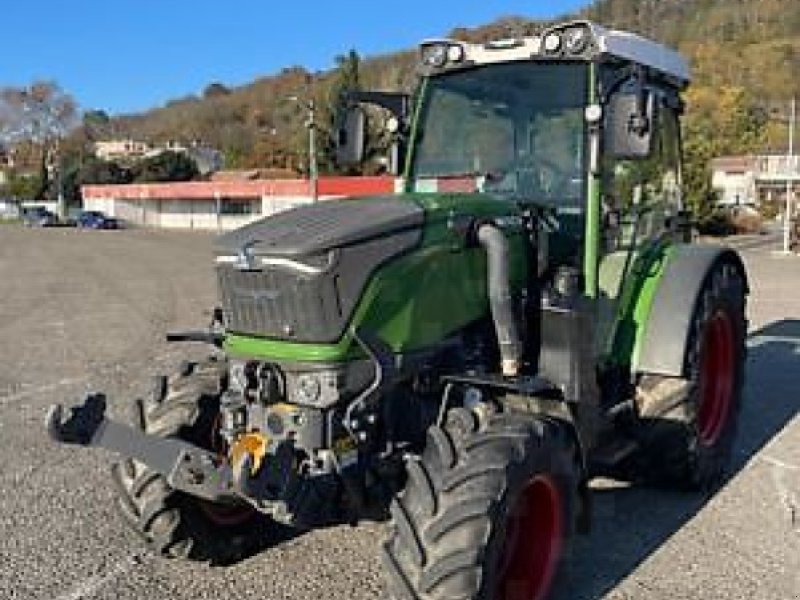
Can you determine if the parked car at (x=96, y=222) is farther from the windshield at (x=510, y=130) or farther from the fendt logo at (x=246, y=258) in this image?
the fendt logo at (x=246, y=258)

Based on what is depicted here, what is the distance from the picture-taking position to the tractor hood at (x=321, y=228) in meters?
3.98

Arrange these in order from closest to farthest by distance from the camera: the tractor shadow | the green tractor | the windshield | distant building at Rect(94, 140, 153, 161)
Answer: the green tractor
the tractor shadow
the windshield
distant building at Rect(94, 140, 153, 161)

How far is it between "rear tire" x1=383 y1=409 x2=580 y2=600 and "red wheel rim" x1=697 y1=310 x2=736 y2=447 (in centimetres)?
237

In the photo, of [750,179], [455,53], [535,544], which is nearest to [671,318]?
[535,544]

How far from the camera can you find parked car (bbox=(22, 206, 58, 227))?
242 ft

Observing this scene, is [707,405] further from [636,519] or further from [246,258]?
[246,258]

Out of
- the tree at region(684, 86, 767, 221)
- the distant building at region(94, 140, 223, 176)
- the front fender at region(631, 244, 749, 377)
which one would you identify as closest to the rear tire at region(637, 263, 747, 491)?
the front fender at region(631, 244, 749, 377)

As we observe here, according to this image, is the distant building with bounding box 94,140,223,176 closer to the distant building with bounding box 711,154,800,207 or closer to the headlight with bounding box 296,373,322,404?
the distant building with bounding box 711,154,800,207

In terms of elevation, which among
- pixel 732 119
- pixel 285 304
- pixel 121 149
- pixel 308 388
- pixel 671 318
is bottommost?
pixel 308 388

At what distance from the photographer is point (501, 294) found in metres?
4.46

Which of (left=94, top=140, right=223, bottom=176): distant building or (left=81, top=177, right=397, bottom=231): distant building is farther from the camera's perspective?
Answer: (left=94, top=140, right=223, bottom=176): distant building

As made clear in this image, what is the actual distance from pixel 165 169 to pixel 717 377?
92697 millimetres

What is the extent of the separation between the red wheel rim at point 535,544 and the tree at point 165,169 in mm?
93653

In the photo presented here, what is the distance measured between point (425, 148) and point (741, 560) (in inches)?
112
